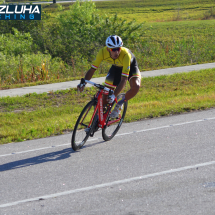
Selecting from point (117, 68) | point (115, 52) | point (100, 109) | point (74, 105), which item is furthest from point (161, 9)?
point (100, 109)

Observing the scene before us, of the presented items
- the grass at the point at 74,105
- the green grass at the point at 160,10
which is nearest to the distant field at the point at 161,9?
the green grass at the point at 160,10

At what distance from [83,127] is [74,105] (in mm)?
4029

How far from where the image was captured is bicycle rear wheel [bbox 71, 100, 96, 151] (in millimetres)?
6223

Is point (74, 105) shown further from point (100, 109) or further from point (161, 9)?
point (161, 9)

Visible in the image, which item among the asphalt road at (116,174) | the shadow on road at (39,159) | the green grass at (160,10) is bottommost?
the asphalt road at (116,174)

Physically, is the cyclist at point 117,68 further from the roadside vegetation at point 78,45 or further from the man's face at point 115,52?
the roadside vegetation at point 78,45

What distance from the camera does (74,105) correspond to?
1038 cm

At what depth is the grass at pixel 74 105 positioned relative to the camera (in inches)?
320

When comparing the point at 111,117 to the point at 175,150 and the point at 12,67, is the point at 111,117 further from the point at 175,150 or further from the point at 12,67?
the point at 12,67

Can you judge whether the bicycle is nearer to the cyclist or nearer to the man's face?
the cyclist

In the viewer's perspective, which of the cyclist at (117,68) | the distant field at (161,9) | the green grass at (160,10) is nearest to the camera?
the cyclist at (117,68)

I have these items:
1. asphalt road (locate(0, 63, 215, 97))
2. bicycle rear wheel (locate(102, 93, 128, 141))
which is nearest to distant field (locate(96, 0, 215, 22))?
asphalt road (locate(0, 63, 215, 97))

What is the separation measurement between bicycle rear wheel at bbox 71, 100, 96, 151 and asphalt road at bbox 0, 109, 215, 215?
176 millimetres

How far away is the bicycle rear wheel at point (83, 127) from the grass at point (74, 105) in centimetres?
149
